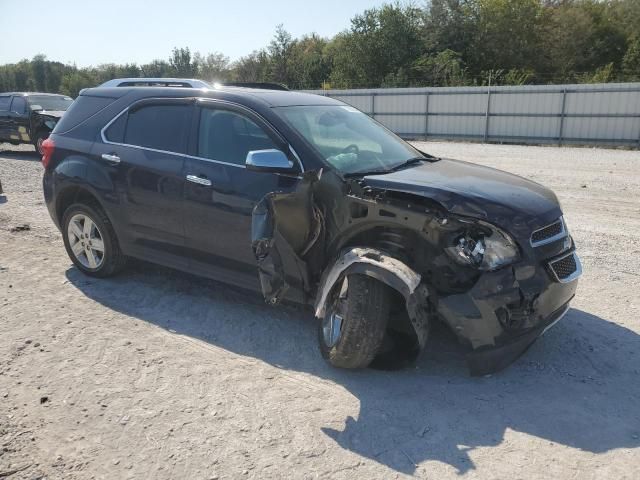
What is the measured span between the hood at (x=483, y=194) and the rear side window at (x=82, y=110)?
3086 millimetres

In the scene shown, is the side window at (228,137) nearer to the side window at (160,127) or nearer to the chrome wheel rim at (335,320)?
the side window at (160,127)

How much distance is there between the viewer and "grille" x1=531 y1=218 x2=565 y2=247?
3348 millimetres

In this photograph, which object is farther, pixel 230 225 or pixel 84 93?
pixel 84 93

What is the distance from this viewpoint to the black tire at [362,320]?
3336 mm

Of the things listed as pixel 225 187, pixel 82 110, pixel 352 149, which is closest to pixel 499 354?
pixel 352 149

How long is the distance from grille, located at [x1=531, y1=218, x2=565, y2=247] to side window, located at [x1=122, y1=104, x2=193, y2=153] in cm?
286

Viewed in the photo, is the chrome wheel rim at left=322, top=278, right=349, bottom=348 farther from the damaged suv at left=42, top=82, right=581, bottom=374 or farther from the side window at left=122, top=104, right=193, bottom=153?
the side window at left=122, top=104, right=193, bottom=153

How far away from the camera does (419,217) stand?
11.0 ft

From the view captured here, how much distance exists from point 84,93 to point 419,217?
13.1 ft

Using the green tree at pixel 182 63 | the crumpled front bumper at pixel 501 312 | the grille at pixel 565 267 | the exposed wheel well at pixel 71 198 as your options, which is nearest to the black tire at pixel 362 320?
the crumpled front bumper at pixel 501 312

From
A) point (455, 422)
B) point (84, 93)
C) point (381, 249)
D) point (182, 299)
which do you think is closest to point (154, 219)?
point (182, 299)

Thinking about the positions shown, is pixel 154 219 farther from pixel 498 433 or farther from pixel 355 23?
pixel 355 23

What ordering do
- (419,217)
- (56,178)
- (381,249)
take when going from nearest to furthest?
1. (419,217)
2. (381,249)
3. (56,178)

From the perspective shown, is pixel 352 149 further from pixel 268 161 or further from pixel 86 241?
pixel 86 241
